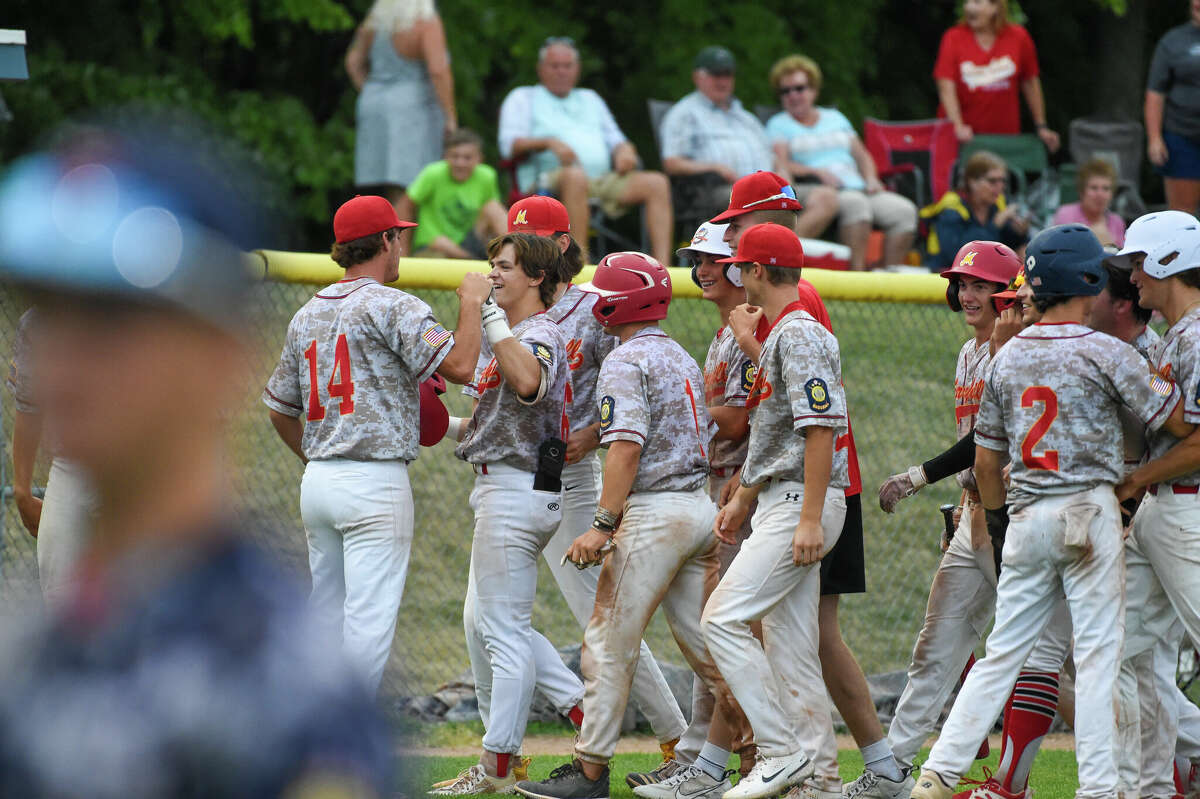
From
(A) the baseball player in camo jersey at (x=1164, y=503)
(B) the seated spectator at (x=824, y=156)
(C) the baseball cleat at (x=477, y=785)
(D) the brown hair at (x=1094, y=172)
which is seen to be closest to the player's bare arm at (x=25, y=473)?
(C) the baseball cleat at (x=477, y=785)

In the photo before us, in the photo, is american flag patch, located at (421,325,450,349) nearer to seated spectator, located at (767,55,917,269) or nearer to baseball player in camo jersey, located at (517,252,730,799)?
baseball player in camo jersey, located at (517,252,730,799)

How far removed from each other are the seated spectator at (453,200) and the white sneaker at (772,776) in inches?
217

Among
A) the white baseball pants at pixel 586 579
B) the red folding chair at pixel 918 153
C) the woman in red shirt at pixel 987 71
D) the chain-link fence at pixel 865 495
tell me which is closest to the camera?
the white baseball pants at pixel 586 579

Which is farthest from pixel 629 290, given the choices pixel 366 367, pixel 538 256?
pixel 366 367

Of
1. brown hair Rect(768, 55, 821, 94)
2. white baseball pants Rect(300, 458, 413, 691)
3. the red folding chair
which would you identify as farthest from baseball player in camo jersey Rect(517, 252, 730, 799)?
the red folding chair

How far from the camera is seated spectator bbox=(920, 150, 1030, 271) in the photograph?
38.8 feet

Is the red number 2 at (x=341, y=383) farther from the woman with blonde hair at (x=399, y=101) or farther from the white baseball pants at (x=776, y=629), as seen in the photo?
the woman with blonde hair at (x=399, y=101)

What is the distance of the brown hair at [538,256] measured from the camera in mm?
6254

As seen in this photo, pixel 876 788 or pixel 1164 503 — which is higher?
pixel 1164 503

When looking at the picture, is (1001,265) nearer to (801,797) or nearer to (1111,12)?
(801,797)

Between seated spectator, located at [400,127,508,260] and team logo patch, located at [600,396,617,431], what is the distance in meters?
4.71

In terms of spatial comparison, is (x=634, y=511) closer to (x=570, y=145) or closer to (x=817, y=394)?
(x=817, y=394)

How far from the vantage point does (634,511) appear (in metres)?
5.93

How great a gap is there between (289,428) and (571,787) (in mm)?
1852
